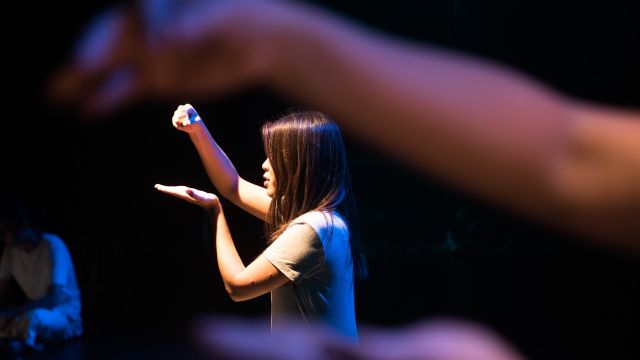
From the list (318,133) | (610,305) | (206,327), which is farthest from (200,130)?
(610,305)

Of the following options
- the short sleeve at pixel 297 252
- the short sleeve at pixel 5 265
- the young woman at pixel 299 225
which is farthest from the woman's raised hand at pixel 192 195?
the short sleeve at pixel 5 265

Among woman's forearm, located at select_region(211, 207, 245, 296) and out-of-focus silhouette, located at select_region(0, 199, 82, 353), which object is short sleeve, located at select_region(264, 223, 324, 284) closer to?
woman's forearm, located at select_region(211, 207, 245, 296)

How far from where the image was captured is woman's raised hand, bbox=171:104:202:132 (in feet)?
3.51

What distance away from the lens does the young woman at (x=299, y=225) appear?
1.03 metres

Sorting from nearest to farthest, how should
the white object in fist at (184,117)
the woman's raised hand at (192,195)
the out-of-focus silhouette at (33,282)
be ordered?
the woman's raised hand at (192,195)
the white object in fist at (184,117)
the out-of-focus silhouette at (33,282)

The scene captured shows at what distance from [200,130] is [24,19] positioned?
1.63m

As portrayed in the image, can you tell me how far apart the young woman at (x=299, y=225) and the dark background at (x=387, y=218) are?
2253mm

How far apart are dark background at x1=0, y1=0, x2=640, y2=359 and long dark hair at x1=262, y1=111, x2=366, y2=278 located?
228 cm

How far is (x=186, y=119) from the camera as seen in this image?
43.0 inches

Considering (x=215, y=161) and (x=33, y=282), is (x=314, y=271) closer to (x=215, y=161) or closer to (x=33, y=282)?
(x=215, y=161)

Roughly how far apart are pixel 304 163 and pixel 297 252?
0.16 m

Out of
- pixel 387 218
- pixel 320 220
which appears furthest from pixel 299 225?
pixel 387 218

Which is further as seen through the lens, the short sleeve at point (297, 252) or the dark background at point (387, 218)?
the dark background at point (387, 218)

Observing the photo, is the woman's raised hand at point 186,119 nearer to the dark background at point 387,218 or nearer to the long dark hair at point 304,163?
the long dark hair at point 304,163
